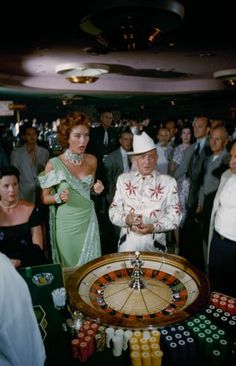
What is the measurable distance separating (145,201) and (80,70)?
3.29 meters

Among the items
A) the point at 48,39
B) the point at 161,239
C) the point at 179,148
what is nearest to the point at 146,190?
the point at 161,239

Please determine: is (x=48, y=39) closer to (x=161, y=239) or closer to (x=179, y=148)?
(x=161, y=239)

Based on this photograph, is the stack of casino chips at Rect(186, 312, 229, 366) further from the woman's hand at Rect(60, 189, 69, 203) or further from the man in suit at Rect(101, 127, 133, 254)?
the man in suit at Rect(101, 127, 133, 254)

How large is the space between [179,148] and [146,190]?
3229 mm

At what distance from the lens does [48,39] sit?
3.42m

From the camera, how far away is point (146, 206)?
2801mm

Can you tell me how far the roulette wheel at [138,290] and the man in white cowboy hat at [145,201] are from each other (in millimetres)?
511

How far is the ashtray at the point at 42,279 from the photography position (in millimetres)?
2000

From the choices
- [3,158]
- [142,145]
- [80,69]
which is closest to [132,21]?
[142,145]

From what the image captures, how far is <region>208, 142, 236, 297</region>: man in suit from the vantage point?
3033 millimetres

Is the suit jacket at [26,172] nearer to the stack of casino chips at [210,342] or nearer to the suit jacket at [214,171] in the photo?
the suit jacket at [214,171]

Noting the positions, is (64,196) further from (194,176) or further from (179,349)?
(194,176)

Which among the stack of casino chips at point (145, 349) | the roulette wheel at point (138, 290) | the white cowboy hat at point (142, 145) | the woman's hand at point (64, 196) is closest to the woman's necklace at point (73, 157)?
the woman's hand at point (64, 196)

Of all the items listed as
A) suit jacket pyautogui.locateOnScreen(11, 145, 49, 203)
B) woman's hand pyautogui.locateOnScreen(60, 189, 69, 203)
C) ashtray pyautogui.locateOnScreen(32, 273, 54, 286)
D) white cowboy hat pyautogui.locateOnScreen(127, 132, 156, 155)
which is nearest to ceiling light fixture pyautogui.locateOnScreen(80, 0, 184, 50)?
white cowboy hat pyautogui.locateOnScreen(127, 132, 156, 155)
